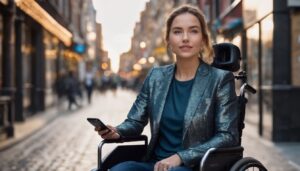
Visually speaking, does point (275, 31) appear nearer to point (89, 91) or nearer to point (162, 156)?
point (162, 156)

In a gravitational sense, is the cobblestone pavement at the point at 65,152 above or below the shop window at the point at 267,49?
below

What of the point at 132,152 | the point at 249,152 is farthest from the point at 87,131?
the point at 132,152

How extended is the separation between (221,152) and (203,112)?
275 millimetres

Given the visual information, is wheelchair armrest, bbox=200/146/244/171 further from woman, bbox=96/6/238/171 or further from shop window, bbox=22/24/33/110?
shop window, bbox=22/24/33/110

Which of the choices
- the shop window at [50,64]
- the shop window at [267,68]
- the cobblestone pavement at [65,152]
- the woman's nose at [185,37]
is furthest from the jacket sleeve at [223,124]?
the shop window at [50,64]

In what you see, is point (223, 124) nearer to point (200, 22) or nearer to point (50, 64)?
point (200, 22)

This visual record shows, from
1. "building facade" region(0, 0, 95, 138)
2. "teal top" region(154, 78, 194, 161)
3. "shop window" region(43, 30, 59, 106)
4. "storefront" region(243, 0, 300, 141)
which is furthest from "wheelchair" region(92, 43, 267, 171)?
"shop window" region(43, 30, 59, 106)

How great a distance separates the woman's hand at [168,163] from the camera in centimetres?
369

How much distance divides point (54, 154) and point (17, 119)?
7.60m

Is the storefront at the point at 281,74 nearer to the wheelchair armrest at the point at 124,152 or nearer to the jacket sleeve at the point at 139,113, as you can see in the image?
the wheelchair armrest at the point at 124,152

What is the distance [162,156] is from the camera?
13.3 feet

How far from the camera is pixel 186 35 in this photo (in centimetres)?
397

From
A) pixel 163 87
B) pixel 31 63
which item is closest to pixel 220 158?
pixel 163 87

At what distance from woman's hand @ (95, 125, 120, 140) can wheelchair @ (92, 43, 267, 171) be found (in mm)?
85
